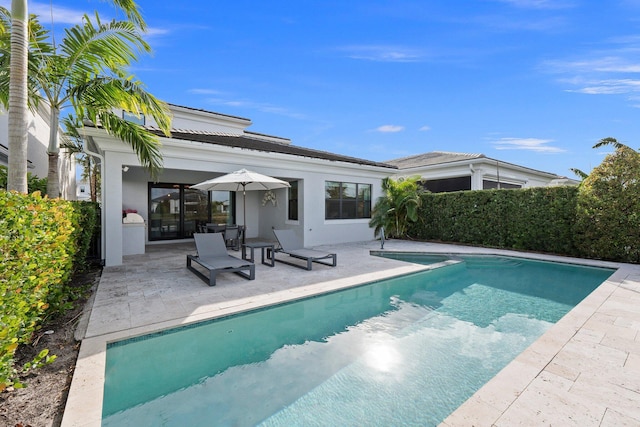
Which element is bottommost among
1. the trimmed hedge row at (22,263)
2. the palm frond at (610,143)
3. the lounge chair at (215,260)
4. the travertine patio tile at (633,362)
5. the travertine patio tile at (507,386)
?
the travertine patio tile at (633,362)

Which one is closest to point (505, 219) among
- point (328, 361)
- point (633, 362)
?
point (633, 362)

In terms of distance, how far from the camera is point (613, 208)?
10.7m

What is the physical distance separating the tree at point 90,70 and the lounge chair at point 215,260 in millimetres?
3609

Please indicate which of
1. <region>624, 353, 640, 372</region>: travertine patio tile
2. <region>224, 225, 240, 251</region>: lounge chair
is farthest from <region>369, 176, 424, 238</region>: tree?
<region>624, 353, 640, 372</region>: travertine patio tile

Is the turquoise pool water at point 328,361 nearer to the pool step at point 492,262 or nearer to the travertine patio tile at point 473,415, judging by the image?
the travertine patio tile at point 473,415

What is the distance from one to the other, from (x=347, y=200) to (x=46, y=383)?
13.0 metres

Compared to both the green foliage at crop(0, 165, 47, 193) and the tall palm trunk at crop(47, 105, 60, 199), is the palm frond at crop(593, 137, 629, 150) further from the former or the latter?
→ the green foliage at crop(0, 165, 47, 193)

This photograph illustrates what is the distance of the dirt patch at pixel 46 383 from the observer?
2799 millimetres

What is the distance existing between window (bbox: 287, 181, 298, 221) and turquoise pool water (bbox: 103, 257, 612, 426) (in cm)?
761

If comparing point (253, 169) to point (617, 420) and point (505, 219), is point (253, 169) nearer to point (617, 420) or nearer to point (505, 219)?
point (617, 420)

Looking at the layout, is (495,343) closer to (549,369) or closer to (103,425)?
(549,369)

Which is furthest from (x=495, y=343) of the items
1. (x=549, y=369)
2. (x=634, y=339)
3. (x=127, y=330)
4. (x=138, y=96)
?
(x=138, y=96)

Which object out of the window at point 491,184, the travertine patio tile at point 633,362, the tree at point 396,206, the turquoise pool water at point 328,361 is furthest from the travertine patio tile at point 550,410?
the window at point 491,184

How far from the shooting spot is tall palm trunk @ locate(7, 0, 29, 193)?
16.1 ft
